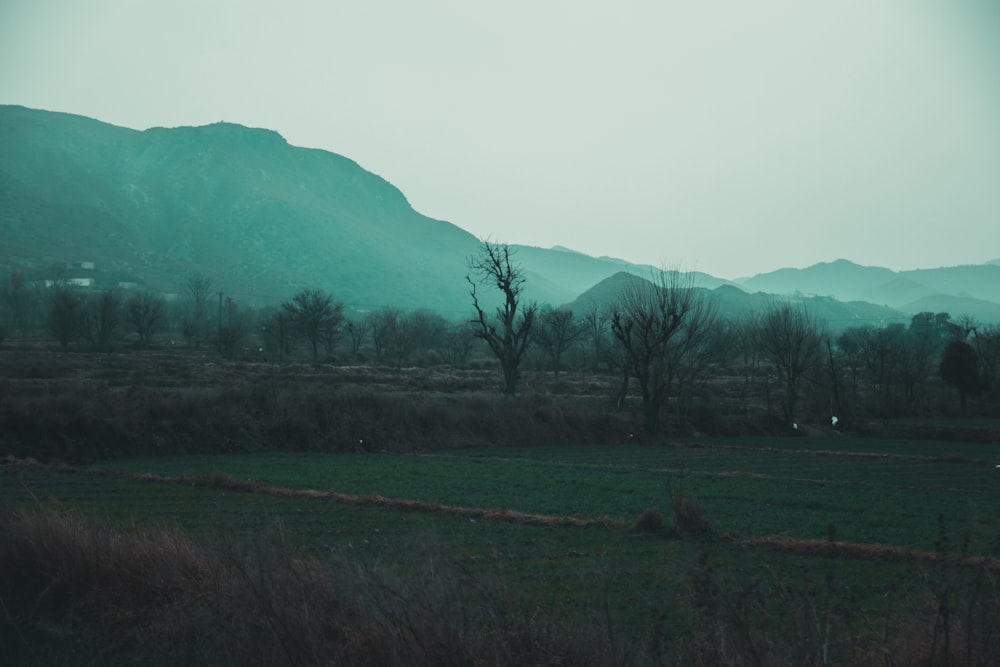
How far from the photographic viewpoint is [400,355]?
101188mm

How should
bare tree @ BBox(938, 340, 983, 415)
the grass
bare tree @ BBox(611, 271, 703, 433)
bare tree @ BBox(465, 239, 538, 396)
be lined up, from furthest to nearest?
bare tree @ BBox(938, 340, 983, 415) → bare tree @ BBox(465, 239, 538, 396) → bare tree @ BBox(611, 271, 703, 433) → the grass

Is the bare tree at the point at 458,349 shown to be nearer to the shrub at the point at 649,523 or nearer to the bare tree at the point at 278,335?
the bare tree at the point at 278,335

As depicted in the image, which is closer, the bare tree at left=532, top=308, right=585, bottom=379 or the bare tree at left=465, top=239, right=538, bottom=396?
the bare tree at left=465, top=239, right=538, bottom=396

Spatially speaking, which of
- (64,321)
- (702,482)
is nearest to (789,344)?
(702,482)

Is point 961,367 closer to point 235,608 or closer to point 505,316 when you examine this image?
point 505,316

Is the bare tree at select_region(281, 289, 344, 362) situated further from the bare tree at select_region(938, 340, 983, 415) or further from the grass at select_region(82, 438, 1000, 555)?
the bare tree at select_region(938, 340, 983, 415)

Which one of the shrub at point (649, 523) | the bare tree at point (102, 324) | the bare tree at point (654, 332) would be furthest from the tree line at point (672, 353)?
the shrub at point (649, 523)

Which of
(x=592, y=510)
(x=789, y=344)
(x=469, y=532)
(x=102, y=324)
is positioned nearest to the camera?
(x=469, y=532)

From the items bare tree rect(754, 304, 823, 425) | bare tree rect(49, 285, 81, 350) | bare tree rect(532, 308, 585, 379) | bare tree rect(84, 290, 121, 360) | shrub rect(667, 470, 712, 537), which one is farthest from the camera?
bare tree rect(532, 308, 585, 379)

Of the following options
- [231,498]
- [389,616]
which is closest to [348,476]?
[231,498]

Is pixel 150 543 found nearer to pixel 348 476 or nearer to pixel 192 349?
pixel 348 476

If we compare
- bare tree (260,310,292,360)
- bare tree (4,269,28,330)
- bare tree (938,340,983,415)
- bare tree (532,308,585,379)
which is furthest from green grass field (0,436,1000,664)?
bare tree (4,269,28,330)

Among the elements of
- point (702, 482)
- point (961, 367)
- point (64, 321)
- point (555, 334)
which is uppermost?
point (64, 321)

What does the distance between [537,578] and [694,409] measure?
140 feet
